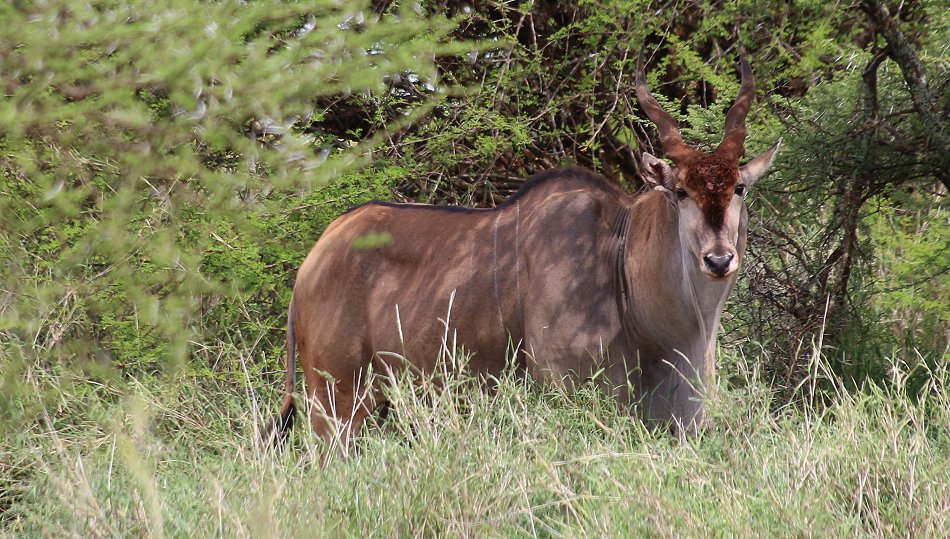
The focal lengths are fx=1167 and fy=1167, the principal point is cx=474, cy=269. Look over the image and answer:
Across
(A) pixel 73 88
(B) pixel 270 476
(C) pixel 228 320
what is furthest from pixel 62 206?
(C) pixel 228 320

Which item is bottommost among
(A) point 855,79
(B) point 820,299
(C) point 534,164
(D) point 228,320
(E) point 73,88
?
(D) point 228,320

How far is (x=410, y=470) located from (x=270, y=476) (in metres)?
0.48

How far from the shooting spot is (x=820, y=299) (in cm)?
577

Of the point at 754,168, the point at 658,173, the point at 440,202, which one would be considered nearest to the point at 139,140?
the point at 658,173

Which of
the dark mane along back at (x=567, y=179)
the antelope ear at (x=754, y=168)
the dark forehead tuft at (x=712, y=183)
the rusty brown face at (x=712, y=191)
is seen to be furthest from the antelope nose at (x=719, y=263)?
the dark mane along back at (x=567, y=179)

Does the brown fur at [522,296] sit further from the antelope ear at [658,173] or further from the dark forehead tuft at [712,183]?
the dark forehead tuft at [712,183]

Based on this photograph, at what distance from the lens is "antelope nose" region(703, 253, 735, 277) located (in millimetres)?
4293

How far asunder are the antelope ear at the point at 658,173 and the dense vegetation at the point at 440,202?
86 centimetres

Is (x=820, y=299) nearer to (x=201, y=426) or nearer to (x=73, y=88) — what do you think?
(x=201, y=426)

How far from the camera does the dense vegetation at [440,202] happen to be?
3.55m

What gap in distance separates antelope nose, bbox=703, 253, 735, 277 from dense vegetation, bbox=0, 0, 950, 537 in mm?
443

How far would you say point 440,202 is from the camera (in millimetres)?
7602

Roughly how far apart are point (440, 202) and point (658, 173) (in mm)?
3083

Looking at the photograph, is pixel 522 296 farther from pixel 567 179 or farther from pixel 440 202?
pixel 440 202
